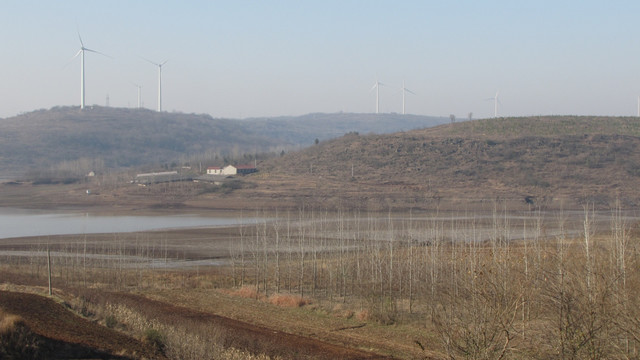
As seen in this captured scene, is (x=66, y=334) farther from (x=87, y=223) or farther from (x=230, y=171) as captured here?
(x=230, y=171)

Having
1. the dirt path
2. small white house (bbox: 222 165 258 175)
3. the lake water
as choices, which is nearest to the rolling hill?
small white house (bbox: 222 165 258 175)

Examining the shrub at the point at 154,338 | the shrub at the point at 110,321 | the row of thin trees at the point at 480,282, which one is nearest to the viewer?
the row of thin trees at the point at 480,282

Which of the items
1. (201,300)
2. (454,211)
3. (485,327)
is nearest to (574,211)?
(454,211)

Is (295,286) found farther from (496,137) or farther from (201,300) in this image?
(496,137)

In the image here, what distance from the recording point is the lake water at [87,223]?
76625 mm

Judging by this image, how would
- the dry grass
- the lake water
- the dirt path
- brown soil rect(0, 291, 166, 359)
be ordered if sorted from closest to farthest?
brown soil rect(0, 291, 166, 359) → the dirt path → the dry grass → the lake water

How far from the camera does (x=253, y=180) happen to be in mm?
126188

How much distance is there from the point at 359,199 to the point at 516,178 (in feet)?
91.3

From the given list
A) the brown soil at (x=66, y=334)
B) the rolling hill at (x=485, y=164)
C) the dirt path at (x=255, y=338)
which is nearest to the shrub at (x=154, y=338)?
the brown soil at (x=66, y=334)

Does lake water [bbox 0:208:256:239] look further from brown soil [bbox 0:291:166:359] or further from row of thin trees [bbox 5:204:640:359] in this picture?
brown soil [bbox 0:291:166:359]

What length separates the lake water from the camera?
76.6 m

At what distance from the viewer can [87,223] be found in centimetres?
8506

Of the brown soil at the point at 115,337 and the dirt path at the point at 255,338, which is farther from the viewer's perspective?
the dirt path at the point at 255,338

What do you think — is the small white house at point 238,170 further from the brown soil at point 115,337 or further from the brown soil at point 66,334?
the brown soil at point 66,334
